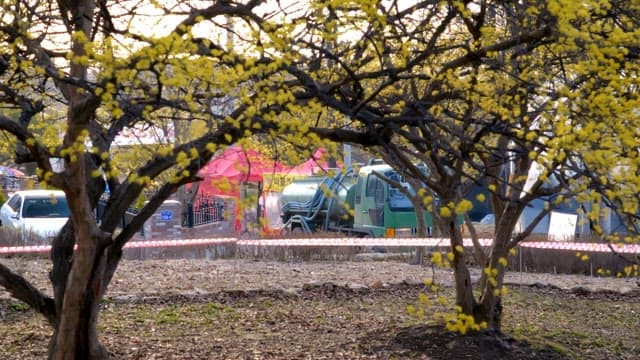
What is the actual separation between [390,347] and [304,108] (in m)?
3.45

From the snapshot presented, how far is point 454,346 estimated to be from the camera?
7.36 meters

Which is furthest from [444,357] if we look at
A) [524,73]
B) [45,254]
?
[45,254]

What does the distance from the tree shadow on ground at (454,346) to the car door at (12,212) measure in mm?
13494

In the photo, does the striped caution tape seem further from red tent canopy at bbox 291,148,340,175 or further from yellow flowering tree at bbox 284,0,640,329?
yellow flowering tree at bbox 284,0,640,329

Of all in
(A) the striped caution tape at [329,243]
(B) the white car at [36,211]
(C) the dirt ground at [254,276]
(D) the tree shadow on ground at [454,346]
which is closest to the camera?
(D) the tree shadow on ground at [454,346]

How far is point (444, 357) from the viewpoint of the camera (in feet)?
23.6

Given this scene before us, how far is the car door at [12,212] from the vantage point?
64.5 feet

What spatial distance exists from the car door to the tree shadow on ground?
1349 cm

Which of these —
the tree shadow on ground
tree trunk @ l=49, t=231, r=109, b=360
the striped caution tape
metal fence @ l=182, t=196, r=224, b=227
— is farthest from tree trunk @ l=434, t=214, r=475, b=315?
metal fence @ l=182, t=196, r=224, b=227

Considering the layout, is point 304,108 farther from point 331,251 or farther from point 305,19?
point 331,251

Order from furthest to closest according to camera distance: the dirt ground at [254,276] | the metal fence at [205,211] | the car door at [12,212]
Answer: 1. the metal fence at [205,211]
2. the car door at [12,212]
3. the dirt ground at [254,276]

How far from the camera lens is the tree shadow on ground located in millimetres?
7273

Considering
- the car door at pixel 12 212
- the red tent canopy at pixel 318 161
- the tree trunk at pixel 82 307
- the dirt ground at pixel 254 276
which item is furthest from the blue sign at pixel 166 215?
the tree trunk at pixel 82 307

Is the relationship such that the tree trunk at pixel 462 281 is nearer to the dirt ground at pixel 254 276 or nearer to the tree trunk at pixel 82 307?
the tree trunk at pixel 82 307
